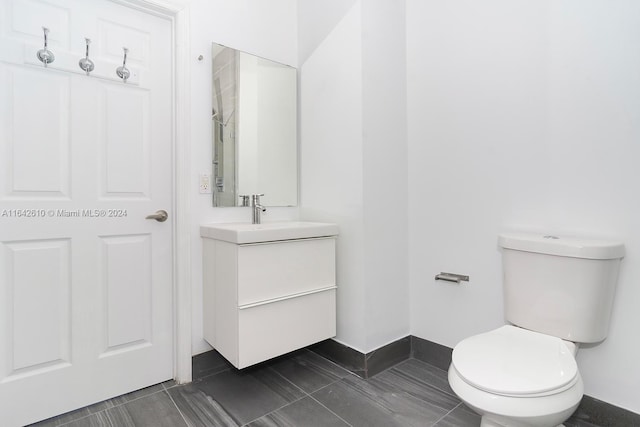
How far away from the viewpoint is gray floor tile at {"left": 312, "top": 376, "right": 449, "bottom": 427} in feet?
4.66

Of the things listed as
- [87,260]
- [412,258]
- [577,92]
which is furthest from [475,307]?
[87,260]

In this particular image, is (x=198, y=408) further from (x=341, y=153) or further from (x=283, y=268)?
(x=341, y=153)

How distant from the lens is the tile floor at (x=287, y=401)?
4.65ft

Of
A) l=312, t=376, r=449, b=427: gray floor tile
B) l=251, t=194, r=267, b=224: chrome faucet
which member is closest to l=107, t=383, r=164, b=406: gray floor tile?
l=312, t=376, r=449, b=427: gray floor tile

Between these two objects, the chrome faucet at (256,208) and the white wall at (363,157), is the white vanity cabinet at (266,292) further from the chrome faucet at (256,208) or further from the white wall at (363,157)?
the chrome faucet at (256,208)

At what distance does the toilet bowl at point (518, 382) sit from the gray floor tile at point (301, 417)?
600 mm

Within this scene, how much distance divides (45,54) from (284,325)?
1.59m

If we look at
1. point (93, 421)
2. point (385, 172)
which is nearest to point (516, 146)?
point (385, 172)

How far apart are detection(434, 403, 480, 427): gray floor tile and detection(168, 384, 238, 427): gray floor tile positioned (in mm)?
884

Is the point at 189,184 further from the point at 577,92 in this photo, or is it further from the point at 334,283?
the point at 577,92

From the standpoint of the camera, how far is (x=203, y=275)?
1.79 metres

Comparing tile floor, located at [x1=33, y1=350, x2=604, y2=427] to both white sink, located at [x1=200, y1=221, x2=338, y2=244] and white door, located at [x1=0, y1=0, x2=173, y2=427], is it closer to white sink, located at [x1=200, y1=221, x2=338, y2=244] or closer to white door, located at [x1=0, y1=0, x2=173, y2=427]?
white door, located at [x1=0, y1=0, x2=173, y2=427]

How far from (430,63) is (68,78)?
1.82 m

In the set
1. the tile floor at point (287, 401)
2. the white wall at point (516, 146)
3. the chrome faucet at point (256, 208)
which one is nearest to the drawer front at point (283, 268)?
the chrome faucet at point (256, 208)
